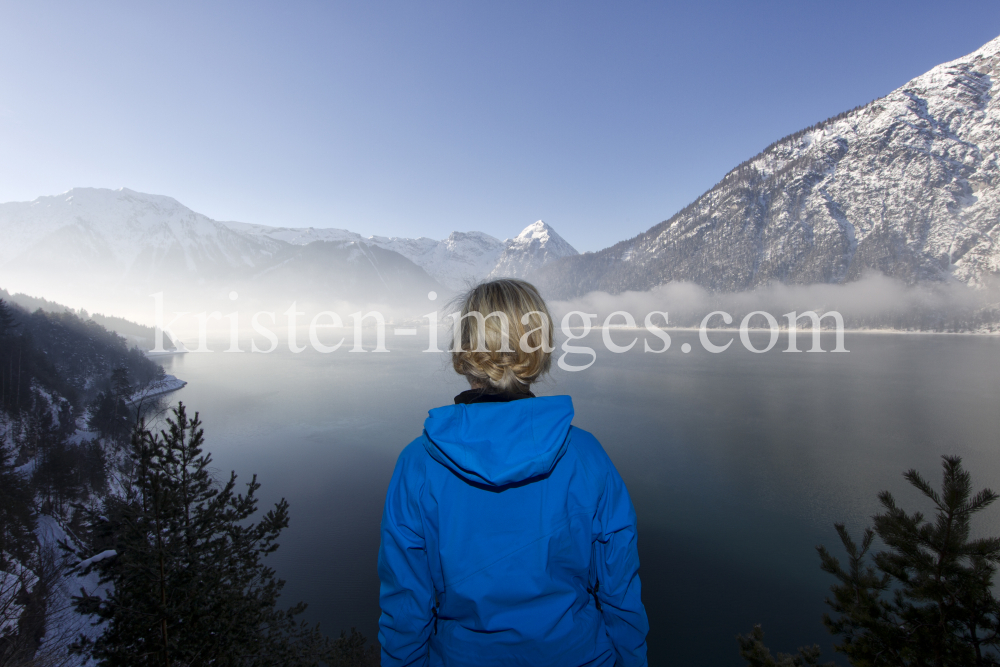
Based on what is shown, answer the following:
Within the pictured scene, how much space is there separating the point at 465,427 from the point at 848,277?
4460 inches

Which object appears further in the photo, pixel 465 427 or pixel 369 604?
pixel 369 604

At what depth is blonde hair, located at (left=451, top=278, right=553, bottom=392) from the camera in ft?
3.38

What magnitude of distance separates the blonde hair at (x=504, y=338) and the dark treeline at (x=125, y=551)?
12.9 ft

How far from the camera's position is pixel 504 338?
41.3 inches

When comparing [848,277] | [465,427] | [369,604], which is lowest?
[369,604]

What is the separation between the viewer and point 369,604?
9320 mm

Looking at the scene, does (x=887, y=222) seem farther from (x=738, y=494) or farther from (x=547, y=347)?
(x=547, y=347)

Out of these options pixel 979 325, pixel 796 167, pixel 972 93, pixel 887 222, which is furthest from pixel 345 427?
pixel 972 93

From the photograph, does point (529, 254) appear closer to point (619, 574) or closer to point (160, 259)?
point (160, 259)

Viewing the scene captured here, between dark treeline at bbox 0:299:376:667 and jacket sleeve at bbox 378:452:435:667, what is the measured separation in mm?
3655

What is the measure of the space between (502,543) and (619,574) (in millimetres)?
335

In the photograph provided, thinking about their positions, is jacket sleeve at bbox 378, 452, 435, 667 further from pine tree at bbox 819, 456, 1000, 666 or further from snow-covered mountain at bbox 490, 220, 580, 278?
snow-covered mountain at bbox 490, 220, 580, 278

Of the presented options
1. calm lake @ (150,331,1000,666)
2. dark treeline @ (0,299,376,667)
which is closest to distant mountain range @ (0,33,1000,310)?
calm lake @ (150,331,1000,666)

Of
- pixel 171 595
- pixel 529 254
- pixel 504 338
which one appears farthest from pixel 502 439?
pixel 529 254
